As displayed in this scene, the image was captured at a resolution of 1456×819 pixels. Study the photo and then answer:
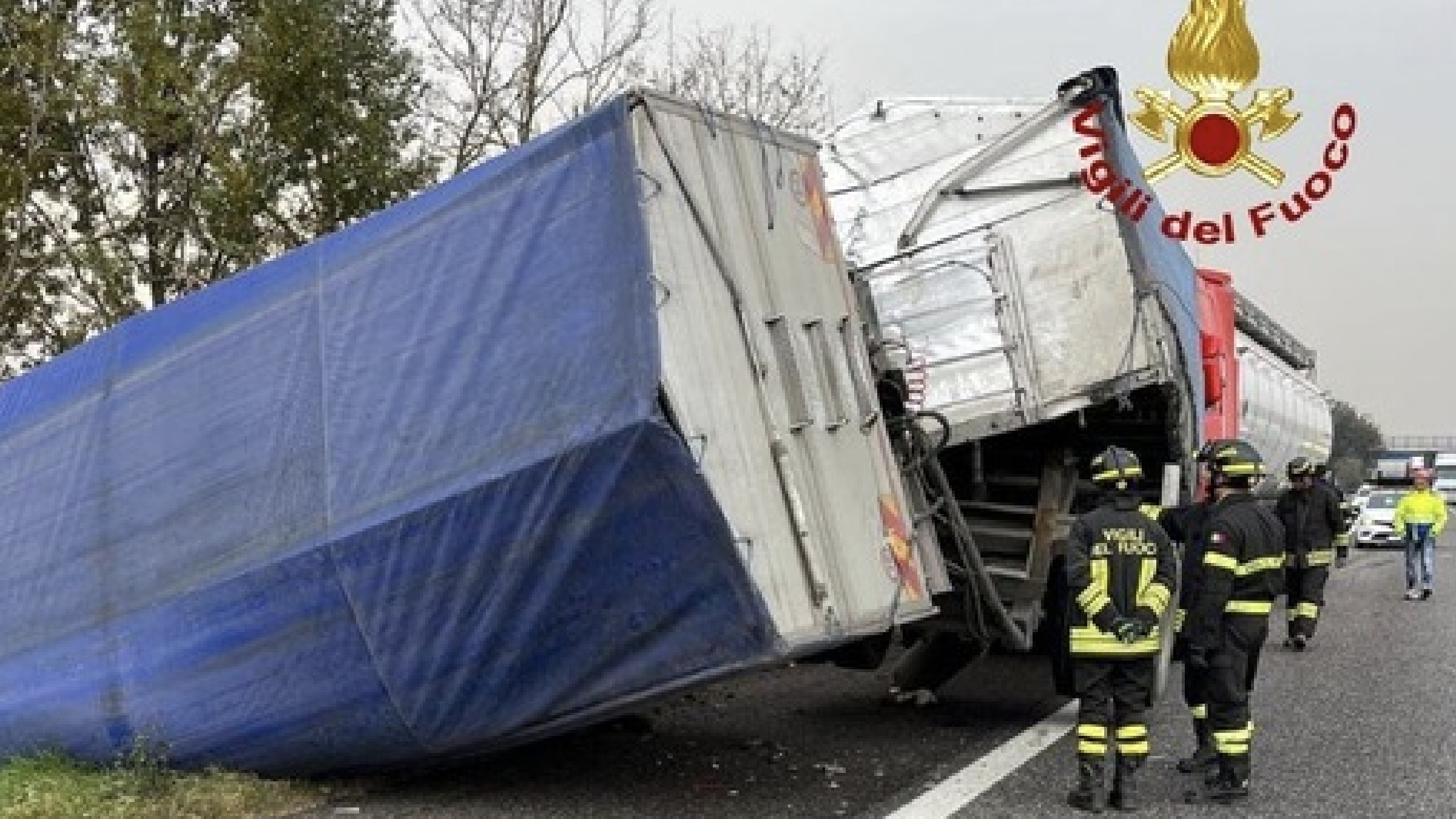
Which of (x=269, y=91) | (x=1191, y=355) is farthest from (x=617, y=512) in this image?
A: (x=269, y=91)

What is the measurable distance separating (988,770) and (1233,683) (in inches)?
44.7

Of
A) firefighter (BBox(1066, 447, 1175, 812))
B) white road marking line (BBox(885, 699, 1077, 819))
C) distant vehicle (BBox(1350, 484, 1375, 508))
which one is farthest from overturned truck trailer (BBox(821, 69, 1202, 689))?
distant vehicle (BBox(1350, 484, 1375, 508))

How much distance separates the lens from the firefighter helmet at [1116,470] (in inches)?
233

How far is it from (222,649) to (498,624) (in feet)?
4.40

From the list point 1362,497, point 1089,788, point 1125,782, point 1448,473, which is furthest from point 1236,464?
point 1448,473

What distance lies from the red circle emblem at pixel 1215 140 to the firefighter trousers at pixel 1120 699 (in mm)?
4026

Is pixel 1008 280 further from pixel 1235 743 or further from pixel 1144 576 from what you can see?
pixel 1235 743

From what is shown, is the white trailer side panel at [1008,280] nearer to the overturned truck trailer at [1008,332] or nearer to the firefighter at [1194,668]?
the overturned truck trailer at [1008,332]

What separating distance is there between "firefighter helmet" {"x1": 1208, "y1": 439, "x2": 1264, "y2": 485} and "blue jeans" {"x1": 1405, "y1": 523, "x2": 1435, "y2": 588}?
33.9 ft

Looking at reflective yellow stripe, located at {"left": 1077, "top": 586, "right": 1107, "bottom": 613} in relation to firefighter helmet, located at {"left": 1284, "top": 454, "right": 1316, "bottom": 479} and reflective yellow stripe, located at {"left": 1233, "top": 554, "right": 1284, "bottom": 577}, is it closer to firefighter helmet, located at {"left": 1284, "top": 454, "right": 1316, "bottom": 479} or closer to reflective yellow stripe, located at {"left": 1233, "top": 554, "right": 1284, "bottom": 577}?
reflective yellow stripe, located at {"left": 1233, "top": 554, "right": 1284, "bottom": 577}

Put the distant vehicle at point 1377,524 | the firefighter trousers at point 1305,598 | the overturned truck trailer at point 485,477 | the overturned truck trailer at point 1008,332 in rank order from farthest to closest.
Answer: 1. the distant vehicle at point 1377,524
2. the firefighter trousers at point 1305,598
3. the overturned truck trailer at point 1008,332
4. the overturned truck trailer at point 485,477

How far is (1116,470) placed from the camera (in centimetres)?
594

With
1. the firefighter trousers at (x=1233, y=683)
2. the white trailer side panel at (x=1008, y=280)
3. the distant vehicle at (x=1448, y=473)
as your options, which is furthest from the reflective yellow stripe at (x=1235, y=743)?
the distant vehicle at (x=1448, y=473)

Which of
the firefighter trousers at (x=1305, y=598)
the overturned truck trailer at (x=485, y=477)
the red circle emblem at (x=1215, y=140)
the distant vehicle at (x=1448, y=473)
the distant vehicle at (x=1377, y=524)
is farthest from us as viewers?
the distant vehicle at (x=1448, y=473)
